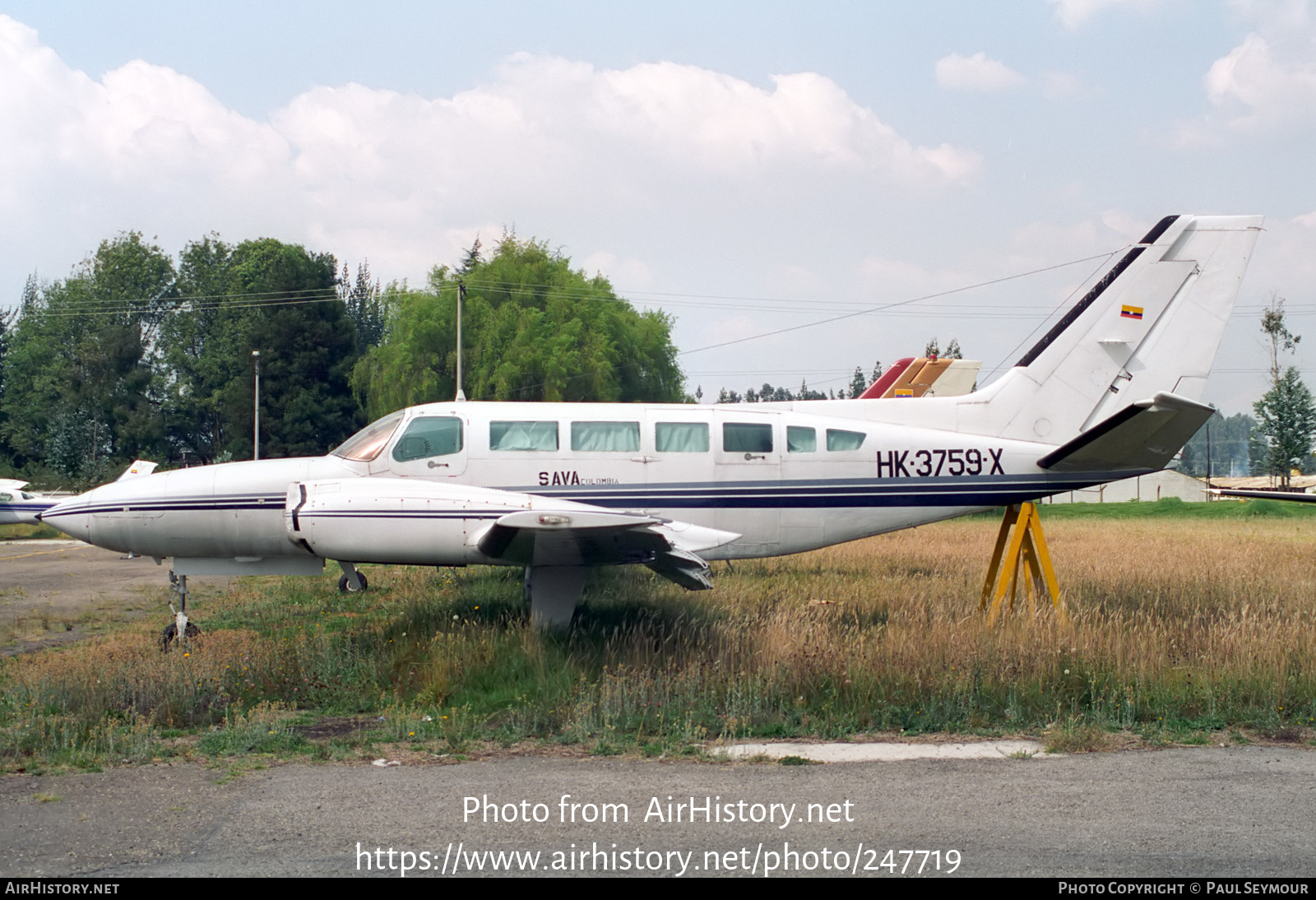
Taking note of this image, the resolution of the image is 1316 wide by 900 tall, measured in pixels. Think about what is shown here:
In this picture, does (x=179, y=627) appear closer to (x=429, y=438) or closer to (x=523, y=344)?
(x=429, y=438)

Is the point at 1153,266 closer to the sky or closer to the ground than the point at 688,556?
closer to the sky

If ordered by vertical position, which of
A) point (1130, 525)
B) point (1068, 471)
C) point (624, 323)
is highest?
point (624, 323)

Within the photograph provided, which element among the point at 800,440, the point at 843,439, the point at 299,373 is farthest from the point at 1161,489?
the point at 800,440

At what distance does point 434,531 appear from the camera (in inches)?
374

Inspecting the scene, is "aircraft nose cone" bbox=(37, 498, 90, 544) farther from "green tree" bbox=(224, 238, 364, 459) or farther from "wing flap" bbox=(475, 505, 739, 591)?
"green tree" bbox=(224, 238, 364, 459)

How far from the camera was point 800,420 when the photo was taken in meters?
11.6

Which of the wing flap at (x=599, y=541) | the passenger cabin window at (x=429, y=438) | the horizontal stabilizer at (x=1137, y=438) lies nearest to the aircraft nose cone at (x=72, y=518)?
the passenger cabin window at (x=429, y=438)

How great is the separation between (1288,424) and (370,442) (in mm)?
55446

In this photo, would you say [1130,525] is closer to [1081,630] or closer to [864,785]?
[1081,630]

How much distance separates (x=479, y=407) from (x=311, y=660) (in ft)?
11.6

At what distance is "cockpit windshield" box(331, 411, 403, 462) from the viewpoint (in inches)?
437

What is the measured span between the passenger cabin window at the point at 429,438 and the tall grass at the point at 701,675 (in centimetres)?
192

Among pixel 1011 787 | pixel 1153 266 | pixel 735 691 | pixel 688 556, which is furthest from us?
pixel 1153 266
